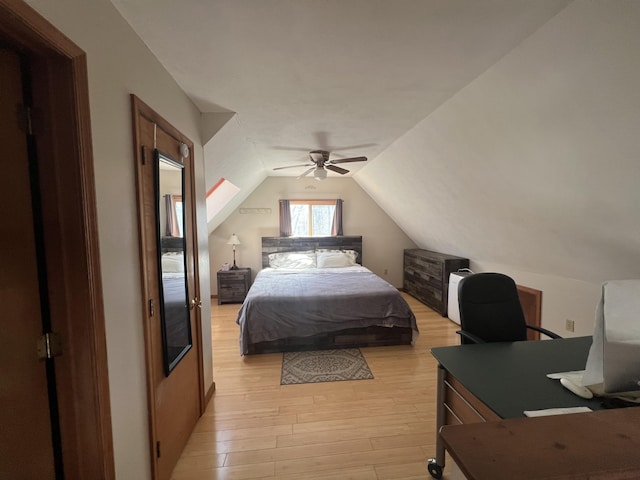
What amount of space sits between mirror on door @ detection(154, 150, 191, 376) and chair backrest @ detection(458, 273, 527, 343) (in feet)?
5.97

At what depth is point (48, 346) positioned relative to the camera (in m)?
0.96

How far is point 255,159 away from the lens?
3.76 meters

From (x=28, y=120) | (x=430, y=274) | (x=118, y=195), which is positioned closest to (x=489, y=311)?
(x=118, y=195)

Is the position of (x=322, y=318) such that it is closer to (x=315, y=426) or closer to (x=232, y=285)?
(x=315, y=426)

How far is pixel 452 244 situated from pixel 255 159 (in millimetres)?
3158

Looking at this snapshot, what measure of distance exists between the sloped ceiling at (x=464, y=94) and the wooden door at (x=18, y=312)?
704 millimetres

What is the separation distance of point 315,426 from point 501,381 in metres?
1.37

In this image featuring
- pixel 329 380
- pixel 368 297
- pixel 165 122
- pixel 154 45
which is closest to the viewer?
pixel 154 45

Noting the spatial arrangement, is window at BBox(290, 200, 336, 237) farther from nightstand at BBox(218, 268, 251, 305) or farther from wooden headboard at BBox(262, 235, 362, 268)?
nightstand at BBox(218, 268, 251, 305)

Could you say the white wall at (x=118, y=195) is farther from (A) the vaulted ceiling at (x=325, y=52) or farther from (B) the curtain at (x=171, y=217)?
(B) the curtain at (x=171, y=217)

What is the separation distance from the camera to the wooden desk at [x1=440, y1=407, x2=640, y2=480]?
23.5 inches

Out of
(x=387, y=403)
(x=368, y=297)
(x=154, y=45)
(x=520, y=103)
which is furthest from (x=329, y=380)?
(x=154, y=45)

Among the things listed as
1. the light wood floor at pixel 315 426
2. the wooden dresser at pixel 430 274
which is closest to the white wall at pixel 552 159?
the wooden dresser at pixel 430 274

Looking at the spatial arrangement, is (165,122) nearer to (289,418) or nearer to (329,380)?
(289,418)
